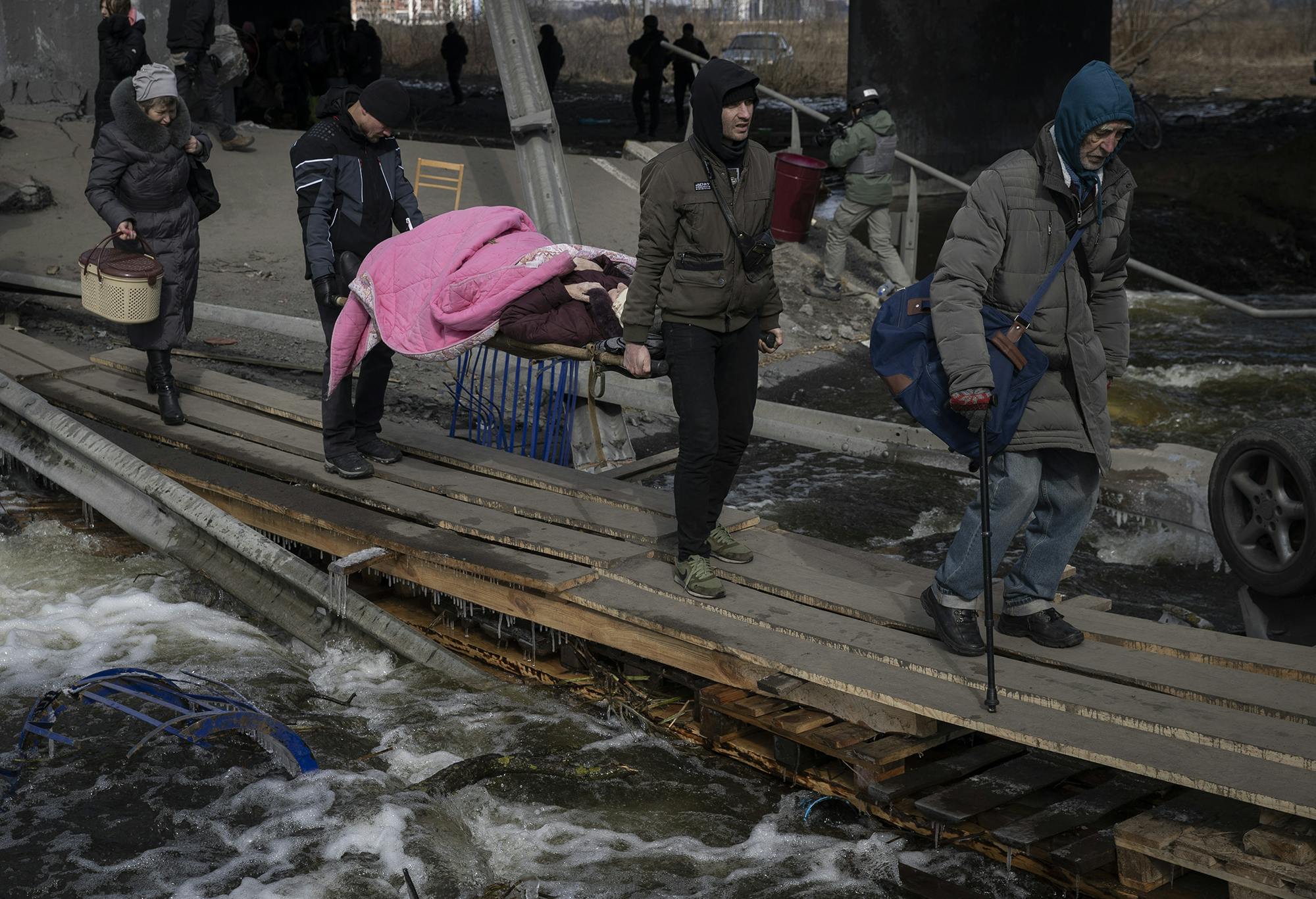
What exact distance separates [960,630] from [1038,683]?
0.33m

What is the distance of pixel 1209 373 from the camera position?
448 inches

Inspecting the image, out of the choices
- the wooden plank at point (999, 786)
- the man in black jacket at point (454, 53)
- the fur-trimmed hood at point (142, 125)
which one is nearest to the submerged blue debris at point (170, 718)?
the wooden plank at point (999, 786)

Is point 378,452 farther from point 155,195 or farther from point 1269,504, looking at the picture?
point 1269,504

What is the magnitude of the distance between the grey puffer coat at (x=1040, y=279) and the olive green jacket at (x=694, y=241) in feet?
2.73

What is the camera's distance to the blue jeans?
416 centimetres

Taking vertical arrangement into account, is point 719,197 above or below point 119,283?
above

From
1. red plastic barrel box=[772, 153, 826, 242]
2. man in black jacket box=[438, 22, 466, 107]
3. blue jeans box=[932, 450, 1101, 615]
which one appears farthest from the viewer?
man in black jacket box=[438, 22, 466, 107]

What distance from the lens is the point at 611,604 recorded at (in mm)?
4945

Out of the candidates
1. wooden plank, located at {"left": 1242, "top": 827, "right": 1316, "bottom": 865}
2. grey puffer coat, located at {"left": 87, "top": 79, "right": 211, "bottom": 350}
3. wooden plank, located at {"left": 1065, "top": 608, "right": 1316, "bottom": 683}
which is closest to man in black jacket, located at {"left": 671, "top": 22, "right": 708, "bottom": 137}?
grey puffer coat, located at {"left": 87, "top": 79, "right": 211, "bottom": 350}

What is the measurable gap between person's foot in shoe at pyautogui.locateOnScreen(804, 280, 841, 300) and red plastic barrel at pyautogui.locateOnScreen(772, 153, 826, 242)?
0.59 meters

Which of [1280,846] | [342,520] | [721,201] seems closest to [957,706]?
[1280,846]

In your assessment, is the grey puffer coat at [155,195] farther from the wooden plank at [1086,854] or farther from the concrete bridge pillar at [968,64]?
the concrete bridge pillar at [968,64]

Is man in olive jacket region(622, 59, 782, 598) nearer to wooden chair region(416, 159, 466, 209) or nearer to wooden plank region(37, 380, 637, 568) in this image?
wooden plank region(37, 380, 637, 568)

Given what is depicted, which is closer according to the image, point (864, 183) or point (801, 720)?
point (801, 720)
